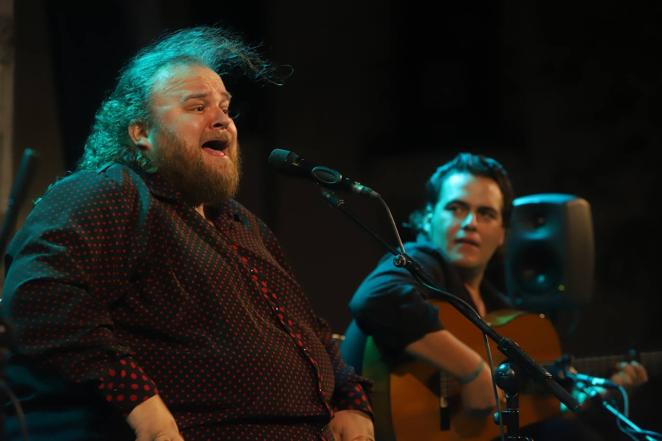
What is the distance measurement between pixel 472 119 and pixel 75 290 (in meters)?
4.63

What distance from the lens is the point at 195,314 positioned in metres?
2.18

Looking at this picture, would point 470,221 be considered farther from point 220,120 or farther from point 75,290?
point 75,290

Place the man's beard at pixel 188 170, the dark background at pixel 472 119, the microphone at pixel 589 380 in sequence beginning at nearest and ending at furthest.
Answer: the man's beard at pixel 188 170 < the microphone at pixel 589 380 < the dark background at pixel 472 119

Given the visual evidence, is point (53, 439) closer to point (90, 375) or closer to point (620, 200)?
point (90, 375)

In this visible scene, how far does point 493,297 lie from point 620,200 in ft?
9.60

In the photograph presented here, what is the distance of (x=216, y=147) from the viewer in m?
2.62

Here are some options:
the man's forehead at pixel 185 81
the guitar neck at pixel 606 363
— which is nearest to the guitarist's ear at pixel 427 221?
the guitar neck at pixel 606 363

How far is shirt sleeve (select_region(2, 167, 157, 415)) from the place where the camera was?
1945mm

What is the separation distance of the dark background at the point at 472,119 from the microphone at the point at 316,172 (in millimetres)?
3175

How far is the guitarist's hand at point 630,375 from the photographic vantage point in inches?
139

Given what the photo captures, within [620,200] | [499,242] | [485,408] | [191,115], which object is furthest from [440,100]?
[191,115]

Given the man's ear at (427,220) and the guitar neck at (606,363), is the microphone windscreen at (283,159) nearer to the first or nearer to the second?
the man's ear at (427,220)

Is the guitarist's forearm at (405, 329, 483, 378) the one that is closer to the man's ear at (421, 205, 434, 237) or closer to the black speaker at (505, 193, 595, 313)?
the man's ear at (421, 205, 434, 237)

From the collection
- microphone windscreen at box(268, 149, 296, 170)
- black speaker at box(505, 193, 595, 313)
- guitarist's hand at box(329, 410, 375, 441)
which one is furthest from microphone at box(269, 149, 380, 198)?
black speaker at box(505, 193, 595, 313)
